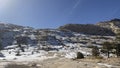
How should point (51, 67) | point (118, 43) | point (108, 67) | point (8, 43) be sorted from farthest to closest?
point (8, 43) → point (118, 43) → point (51, 67) → point (108, 67)

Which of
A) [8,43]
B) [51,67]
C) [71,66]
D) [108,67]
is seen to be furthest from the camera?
[8,43]

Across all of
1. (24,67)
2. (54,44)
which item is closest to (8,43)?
(54,44)

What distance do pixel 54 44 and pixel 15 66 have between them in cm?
13421

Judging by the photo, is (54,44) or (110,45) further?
(54,44)

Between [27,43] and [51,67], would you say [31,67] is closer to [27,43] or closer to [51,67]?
[51,67]

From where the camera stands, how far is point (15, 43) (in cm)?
19988

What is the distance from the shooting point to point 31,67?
6047cm

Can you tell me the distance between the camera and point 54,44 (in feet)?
647

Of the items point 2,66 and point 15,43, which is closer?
point 2,66

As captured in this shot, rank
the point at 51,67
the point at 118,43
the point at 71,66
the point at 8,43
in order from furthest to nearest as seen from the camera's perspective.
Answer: the point at 8,43
the point at 118,43
the point at 51,67
the point at 71,66

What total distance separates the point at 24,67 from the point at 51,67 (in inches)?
302

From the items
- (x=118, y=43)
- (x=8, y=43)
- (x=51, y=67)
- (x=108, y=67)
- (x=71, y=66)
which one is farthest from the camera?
(x=8, y=43)

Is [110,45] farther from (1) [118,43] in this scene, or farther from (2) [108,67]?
(2) [108,67]

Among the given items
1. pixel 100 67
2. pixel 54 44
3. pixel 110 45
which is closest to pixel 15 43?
pixel 54 44
